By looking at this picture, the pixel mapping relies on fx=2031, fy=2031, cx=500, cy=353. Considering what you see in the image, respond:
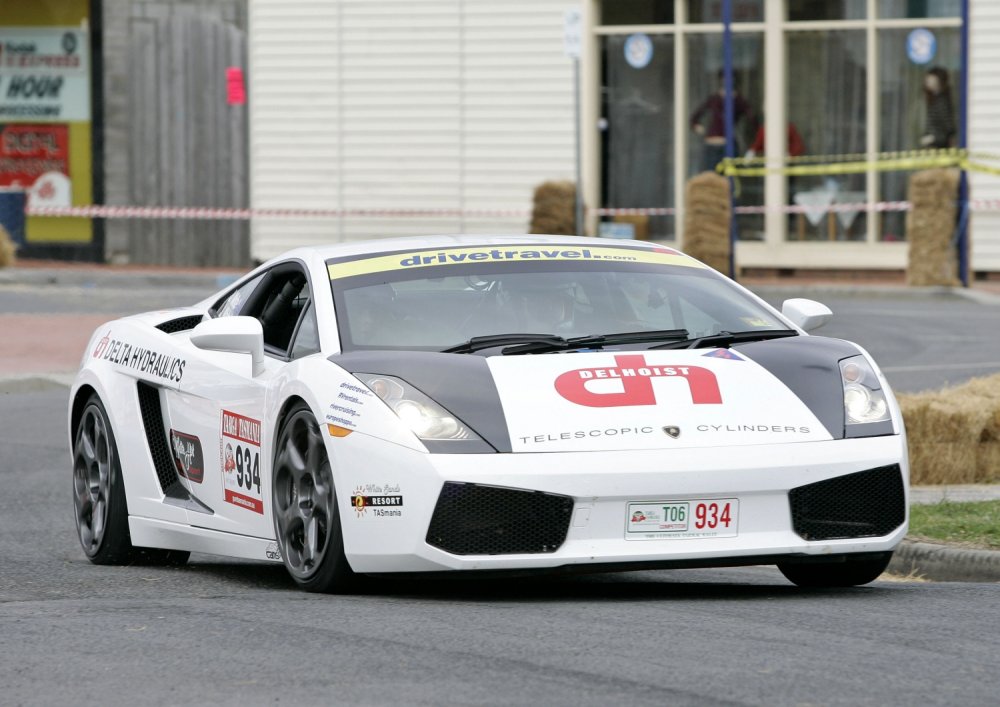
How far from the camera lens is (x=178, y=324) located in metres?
8.36

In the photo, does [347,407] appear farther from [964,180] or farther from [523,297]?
[964,180]

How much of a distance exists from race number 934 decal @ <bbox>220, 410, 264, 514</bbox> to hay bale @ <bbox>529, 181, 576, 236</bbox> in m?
17.9

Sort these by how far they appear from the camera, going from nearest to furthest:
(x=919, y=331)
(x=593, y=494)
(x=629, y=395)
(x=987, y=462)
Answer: (x=593, y=494) → (x=629, y=395) → (x=987, y=462) → (x=919, y=331)

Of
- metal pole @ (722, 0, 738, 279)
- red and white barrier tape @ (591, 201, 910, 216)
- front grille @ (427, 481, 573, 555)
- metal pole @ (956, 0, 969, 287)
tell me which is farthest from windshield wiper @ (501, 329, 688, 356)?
red and white barrier tape @ (591, 201, 910, 216)

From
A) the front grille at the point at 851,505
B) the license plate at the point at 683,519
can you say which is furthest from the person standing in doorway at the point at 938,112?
the license plate at the point at 683,519

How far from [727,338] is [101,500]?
2.89 m

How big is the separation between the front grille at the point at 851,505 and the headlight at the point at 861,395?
19 centimetres

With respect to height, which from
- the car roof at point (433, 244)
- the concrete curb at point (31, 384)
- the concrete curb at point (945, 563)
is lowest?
the concrete curb at point (945, 563)

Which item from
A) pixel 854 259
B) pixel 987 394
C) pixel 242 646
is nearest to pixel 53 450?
pixel 987 394

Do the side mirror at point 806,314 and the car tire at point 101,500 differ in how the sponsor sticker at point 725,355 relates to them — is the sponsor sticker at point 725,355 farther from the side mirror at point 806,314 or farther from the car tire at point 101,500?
the car tire at point 101,500

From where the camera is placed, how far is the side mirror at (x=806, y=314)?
7.43 meters

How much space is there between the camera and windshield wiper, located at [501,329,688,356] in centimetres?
668

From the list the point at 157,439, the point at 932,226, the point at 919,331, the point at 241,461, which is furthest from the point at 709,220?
the point at 241,461

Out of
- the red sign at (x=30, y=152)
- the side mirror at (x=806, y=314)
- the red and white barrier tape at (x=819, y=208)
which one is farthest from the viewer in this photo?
the red sign at (x=30, y=152)
